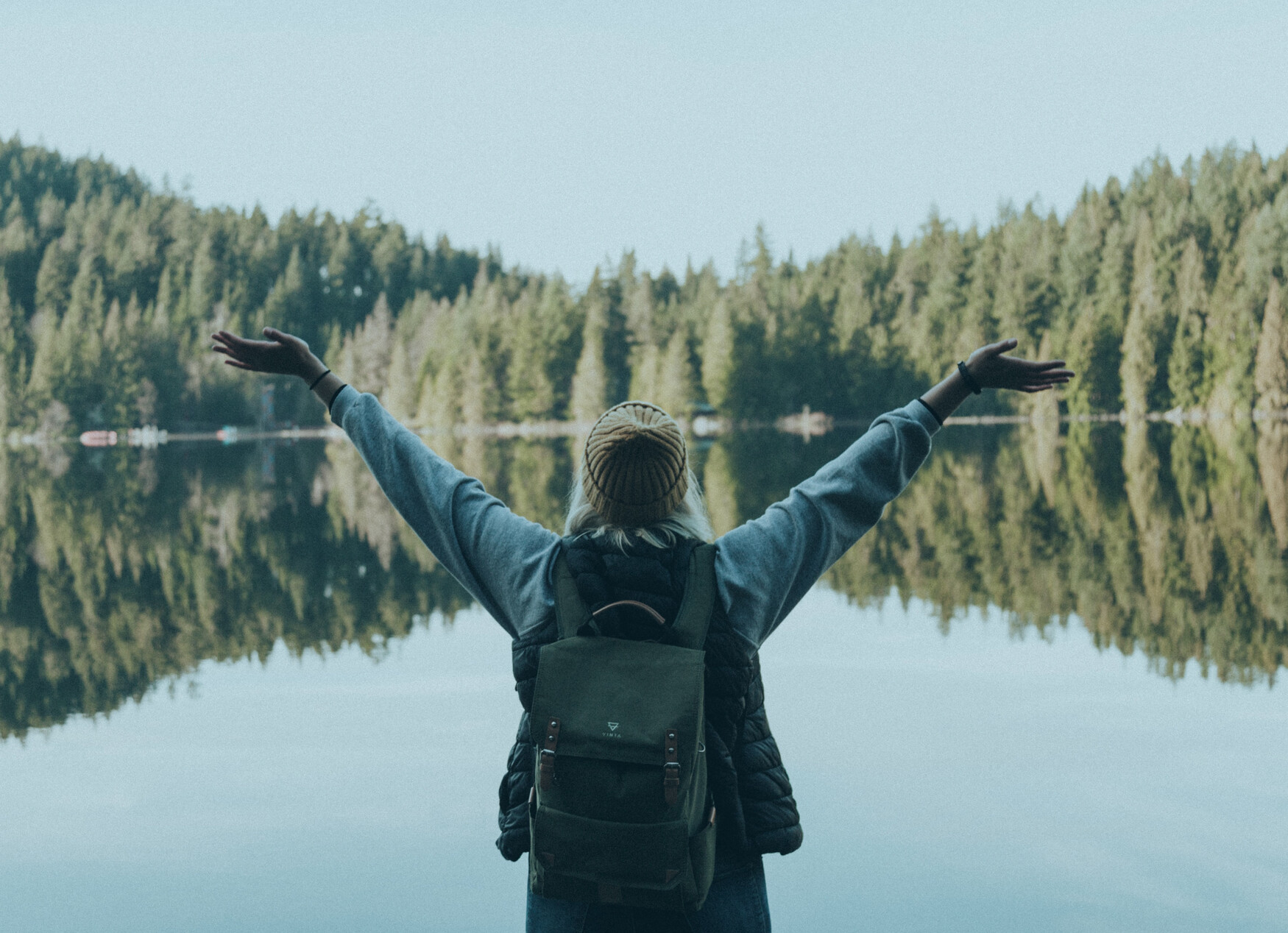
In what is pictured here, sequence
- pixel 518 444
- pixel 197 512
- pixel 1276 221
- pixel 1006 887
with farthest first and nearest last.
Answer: pixel 1276 221 → pixel 518 444 → pixel 197 512 → pixel 1006 887

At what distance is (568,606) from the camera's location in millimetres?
2328

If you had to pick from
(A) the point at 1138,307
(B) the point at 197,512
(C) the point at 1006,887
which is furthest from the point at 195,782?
(A) the point at 1138,307

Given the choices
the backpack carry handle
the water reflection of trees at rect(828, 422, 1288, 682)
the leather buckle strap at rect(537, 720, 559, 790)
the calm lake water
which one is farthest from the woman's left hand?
the water reflection of trees at rect(828, 422, 1288, 682)

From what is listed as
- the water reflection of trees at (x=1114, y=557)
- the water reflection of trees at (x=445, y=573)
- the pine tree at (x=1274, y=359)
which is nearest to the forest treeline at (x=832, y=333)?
the pine tree at (x=1274, y=359)

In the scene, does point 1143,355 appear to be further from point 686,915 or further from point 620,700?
point 620,700

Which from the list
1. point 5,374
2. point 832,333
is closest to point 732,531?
point 832,333

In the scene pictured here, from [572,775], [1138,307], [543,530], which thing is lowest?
[572,775]

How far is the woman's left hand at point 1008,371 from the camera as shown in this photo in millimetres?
2740

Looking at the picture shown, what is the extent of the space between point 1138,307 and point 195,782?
81.4 metres

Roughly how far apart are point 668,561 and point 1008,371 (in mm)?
929

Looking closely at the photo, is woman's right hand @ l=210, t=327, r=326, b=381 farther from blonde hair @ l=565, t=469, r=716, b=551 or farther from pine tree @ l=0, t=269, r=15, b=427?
pine tree @ l=0, t=269, r=15, b=427

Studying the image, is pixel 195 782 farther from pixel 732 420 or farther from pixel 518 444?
pixel 732 420

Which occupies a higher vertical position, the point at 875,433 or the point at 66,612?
the point at 875,433

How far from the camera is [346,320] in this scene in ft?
516
